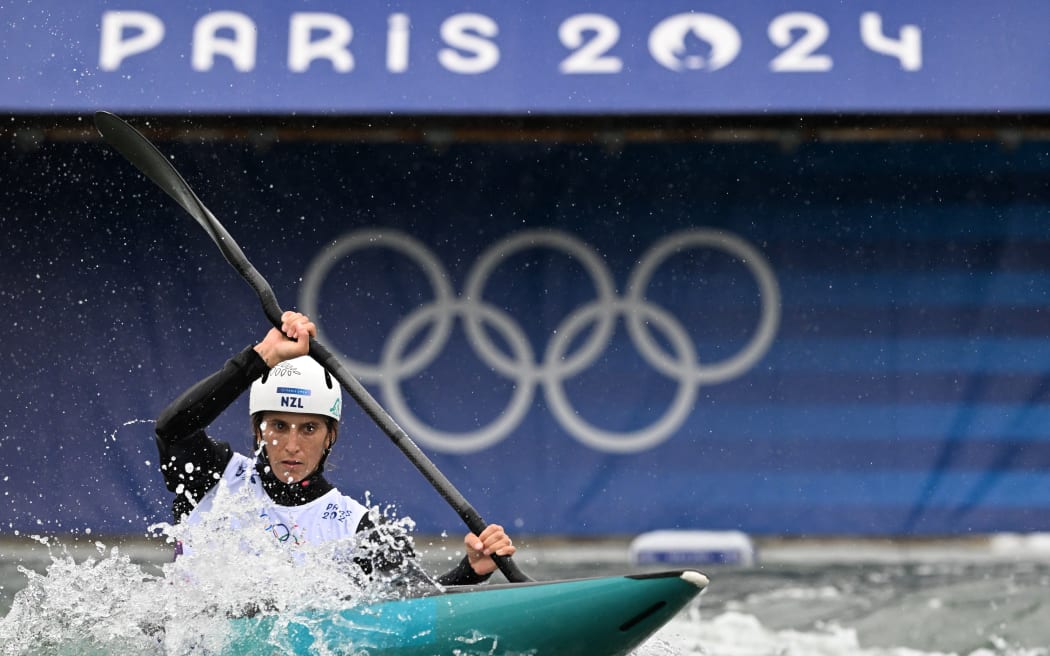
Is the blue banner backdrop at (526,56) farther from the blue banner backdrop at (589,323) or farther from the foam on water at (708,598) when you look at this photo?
the foam on water at (708,598)

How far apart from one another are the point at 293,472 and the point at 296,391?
22 cm

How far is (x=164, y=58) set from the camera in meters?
6.67

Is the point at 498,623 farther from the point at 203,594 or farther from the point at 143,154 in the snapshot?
the point at 143,154

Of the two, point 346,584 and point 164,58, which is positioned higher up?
point 164,58

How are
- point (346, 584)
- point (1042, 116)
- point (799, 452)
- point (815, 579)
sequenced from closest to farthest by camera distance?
point (346, 584), point (815, 579), point (1042, 116), point (799, 452)

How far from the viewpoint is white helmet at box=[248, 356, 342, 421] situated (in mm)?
3846

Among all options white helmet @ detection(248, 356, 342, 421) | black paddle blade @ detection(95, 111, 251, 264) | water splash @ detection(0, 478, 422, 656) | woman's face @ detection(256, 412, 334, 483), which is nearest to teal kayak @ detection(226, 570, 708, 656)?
water splash @ detection(0, 478, 422, 656)

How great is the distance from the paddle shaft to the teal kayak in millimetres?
341

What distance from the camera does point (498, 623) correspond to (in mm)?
3480

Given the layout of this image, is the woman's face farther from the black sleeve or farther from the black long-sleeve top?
the black sleeve

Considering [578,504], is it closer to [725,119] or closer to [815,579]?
[815,579]

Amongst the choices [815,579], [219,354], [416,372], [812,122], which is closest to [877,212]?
[812,122]

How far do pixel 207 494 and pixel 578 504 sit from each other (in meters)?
3.65

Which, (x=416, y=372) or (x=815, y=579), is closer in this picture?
(x=815, y=579)
